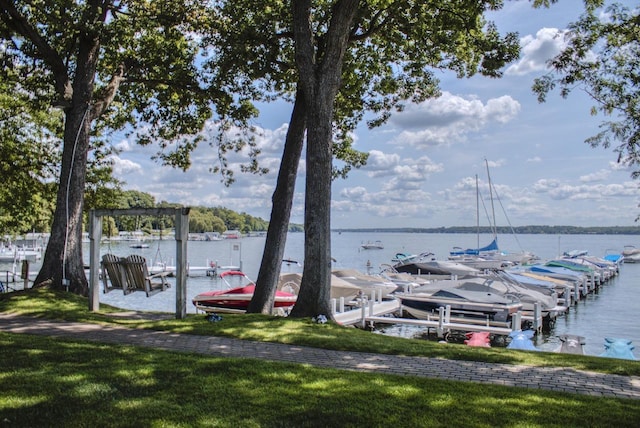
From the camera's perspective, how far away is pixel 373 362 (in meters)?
7.66

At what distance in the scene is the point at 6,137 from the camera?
67.4 feet

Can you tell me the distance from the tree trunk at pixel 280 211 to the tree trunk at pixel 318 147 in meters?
Answer: 1.71

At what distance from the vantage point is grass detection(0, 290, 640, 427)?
4.97 m

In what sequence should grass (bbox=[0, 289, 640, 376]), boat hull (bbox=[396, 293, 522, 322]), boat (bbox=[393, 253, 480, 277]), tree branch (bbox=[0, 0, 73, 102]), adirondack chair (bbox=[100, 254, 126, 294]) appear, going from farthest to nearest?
boat (bbox=[393, 253, 480, 277]) → boat hull (bbox=[396, 293, 522, 322]) → tree branch (bbox=[0, 0, 73, 102]) → adirondack chair (bbox=[100, 254, 126, 294]) → grass (bbox=[0, 289, 640, 376])

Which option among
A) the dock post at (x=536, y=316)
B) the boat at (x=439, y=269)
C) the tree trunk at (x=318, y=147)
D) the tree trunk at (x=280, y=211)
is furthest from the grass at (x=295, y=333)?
the boat at (x=439, y=269)

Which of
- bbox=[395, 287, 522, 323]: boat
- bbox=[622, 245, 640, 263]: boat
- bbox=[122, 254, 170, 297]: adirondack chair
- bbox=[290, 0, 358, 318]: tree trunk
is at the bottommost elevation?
bbox=[622, 245, 640, 263]: boat

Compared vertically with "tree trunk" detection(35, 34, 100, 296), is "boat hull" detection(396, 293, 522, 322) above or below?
below

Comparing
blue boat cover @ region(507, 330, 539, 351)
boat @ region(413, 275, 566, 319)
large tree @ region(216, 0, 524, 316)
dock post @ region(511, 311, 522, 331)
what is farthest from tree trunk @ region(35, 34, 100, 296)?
boat @ region(413, 275, 566, 319)

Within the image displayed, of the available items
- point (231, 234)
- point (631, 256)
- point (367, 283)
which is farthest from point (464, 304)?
point (231, 234)

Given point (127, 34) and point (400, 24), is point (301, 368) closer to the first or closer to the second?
point (400, 24)

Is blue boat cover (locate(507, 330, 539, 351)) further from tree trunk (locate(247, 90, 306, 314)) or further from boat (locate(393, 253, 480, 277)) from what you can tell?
boat (locate(393, 253, 480, 277))

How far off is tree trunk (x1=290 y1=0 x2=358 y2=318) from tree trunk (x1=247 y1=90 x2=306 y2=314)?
5.61 feet

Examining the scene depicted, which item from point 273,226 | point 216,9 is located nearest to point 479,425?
point 273,226

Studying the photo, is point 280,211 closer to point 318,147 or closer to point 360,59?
point 318,147
